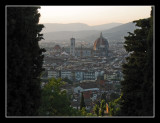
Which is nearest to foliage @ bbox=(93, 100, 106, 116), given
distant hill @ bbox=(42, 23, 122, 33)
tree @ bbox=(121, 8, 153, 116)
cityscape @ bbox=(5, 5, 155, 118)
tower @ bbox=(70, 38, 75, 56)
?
cityscape @ bbox=(5, 5, 155, 118)

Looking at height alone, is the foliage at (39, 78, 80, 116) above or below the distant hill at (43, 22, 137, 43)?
below

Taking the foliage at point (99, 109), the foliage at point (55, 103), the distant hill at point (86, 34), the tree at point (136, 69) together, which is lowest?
the foliage at point (99, 109)

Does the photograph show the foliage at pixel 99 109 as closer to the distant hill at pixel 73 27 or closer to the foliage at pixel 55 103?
the foliage at pixel 55 103

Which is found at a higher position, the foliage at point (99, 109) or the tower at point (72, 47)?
the tower at point (72, 47)

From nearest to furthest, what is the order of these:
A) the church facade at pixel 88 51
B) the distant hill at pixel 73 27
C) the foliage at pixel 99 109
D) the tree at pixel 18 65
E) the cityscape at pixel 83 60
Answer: the tree at pixel 18 65, the distant hill at pixel 73 27, the cityscape at pixel 83 60, the church facade at pixel 88 51, the foliage at pixel 99 109

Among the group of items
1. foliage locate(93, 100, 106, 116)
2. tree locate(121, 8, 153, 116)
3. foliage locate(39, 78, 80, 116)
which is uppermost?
tree locate(121, 8, 153, 116)

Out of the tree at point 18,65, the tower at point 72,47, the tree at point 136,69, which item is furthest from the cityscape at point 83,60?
the tree at point 18,65

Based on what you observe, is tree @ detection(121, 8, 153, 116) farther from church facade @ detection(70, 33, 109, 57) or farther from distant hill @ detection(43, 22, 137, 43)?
church facade @ detection(70, 33, 109, 57)

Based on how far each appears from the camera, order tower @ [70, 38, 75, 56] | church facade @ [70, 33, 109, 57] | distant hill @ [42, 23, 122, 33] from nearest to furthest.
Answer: distant hill @ [42, 23, 122, 33], tower @ [70, 38, 75, 56], church facade @ [70, 33, 109, 57]

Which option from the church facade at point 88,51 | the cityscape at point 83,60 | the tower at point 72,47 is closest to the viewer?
the tower at point 72,47
